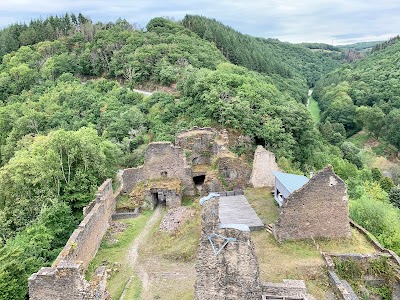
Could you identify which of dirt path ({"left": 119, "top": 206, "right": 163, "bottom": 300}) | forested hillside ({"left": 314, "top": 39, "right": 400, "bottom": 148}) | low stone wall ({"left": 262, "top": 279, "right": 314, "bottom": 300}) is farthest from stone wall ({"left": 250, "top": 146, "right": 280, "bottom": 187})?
forested hillside ({"left": 314, "top": 39, "right": 400, "bottom": 148})

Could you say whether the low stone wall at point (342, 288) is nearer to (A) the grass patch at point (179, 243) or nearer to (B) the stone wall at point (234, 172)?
(A) the grass patch at point (179, 243)

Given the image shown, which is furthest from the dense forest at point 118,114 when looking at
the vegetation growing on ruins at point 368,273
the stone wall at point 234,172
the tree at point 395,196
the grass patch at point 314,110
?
the vegetation growing on ruins at point 368,273

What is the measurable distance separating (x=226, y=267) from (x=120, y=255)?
9720mm

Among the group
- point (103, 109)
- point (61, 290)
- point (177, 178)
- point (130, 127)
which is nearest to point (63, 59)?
point (103, 109)

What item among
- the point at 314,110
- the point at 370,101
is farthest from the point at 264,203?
the point at 314,110

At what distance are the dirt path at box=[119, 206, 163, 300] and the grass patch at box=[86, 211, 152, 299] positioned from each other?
0.20 meters

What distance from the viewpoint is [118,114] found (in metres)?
48.5

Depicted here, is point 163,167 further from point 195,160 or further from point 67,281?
point 67,281

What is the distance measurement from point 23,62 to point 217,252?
77.8 meters

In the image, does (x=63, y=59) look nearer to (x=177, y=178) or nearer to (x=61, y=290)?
(x=177, y=178)

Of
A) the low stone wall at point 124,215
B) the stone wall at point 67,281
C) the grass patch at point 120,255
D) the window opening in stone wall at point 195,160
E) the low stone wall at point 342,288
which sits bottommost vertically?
the grass patch at point 120,255

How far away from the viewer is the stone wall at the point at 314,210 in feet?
61.2

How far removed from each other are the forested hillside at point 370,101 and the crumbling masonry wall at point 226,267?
65.3 m

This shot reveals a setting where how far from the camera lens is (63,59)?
2911 inches
